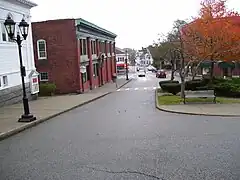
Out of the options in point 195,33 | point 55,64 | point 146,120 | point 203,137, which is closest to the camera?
point 203,137

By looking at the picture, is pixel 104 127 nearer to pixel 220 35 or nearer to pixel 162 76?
pixel 220 35

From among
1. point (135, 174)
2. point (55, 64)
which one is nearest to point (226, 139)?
point (135, 174)

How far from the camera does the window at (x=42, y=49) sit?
37.7 metres

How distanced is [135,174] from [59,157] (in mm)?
2378

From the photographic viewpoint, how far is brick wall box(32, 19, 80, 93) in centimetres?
3725

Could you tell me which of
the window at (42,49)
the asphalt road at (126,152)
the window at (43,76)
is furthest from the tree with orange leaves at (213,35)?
the asphalt road at (126,152)

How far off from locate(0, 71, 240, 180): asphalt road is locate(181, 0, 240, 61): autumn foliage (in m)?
19.1

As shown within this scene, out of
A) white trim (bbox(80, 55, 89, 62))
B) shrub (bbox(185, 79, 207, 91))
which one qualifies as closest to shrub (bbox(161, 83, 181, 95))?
shrub (bbox(185, 79, 207, 91))

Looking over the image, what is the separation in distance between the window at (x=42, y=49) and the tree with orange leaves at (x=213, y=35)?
14771mm

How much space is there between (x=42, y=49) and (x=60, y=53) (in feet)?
6.59

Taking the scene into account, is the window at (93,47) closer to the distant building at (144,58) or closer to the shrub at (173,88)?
the shrub at (173,88)

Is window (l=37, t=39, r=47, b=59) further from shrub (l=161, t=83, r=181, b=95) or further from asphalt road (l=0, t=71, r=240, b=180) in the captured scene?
asphalt road (l=0, t=71, r=240, b=180)

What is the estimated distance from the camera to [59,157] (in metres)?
8.32

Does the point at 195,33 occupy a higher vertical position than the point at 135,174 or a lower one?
higher
